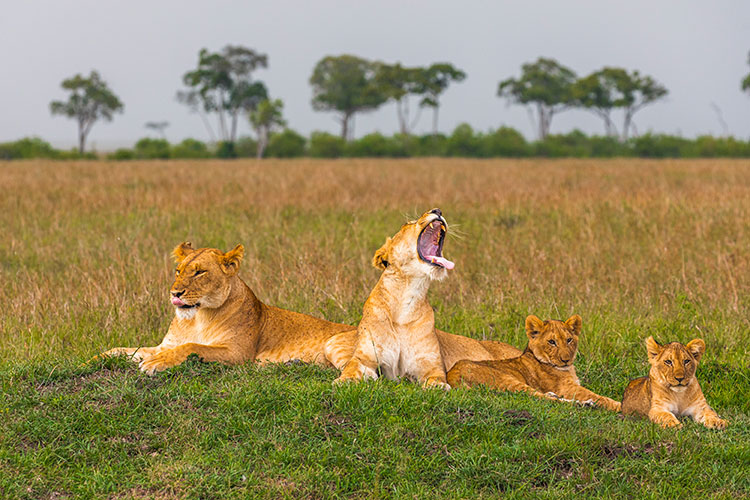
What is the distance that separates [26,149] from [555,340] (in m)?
71.1

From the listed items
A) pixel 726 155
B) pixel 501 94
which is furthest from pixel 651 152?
pixel 501 94

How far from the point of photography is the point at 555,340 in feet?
21.6

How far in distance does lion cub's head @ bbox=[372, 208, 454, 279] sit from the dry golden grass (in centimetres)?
311

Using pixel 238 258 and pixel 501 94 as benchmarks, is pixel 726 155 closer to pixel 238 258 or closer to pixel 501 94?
pixel 501 94

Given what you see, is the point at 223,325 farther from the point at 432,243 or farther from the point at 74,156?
the point at 74,156

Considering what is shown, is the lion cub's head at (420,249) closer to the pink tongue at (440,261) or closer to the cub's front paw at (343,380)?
the pink tongue at (440,261)

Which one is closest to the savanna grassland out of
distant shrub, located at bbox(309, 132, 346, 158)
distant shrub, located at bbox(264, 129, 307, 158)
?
distant shrub, located at bbox(309, 132, 346, 158)

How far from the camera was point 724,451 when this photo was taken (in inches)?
218

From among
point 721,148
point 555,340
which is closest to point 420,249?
point 555,340

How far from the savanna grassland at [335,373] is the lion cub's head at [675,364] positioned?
1.12 feet

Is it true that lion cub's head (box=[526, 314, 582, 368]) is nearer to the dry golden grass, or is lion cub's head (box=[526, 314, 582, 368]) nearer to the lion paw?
the lion paw

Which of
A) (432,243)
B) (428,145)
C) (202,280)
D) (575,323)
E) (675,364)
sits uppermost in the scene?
(428,145)

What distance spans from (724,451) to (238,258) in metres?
3.81

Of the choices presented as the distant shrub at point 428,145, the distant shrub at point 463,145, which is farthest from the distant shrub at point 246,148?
the distant shrub at point 463,145
